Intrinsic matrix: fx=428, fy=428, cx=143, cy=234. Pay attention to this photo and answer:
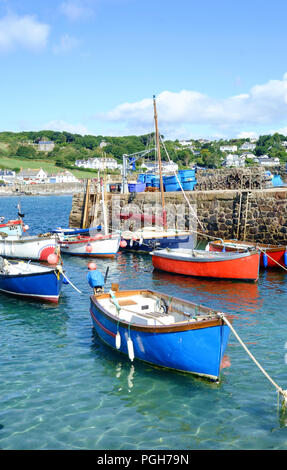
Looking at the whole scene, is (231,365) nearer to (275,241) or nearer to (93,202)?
(275,241)

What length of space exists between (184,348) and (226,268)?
10284mm

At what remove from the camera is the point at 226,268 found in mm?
19109

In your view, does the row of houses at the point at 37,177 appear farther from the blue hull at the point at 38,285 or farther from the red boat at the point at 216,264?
the blue hull at the point at 38,285

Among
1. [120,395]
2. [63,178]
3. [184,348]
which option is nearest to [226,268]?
[184,348]

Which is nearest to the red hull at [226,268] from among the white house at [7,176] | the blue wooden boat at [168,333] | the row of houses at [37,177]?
the blue wooden boat at [168,333]

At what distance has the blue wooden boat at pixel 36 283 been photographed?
15.7 m

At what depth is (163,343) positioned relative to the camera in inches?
376

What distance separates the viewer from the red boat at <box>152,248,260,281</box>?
18.9 metres

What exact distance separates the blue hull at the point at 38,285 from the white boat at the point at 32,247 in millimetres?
7270

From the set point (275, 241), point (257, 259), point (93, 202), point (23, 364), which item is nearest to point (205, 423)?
point (23, 364)

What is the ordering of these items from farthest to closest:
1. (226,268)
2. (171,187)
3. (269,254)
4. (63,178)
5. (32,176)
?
(63,178), (32,176), (171,187), (269,254), (226,268)

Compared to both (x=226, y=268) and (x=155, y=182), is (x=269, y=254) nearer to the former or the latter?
(x=226, y=268)

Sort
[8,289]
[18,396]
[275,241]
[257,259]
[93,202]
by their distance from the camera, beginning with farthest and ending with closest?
[93,202]
[275,241]
[257,259]
[8,289]
[18,396]

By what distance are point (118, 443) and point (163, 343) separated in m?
2.58
